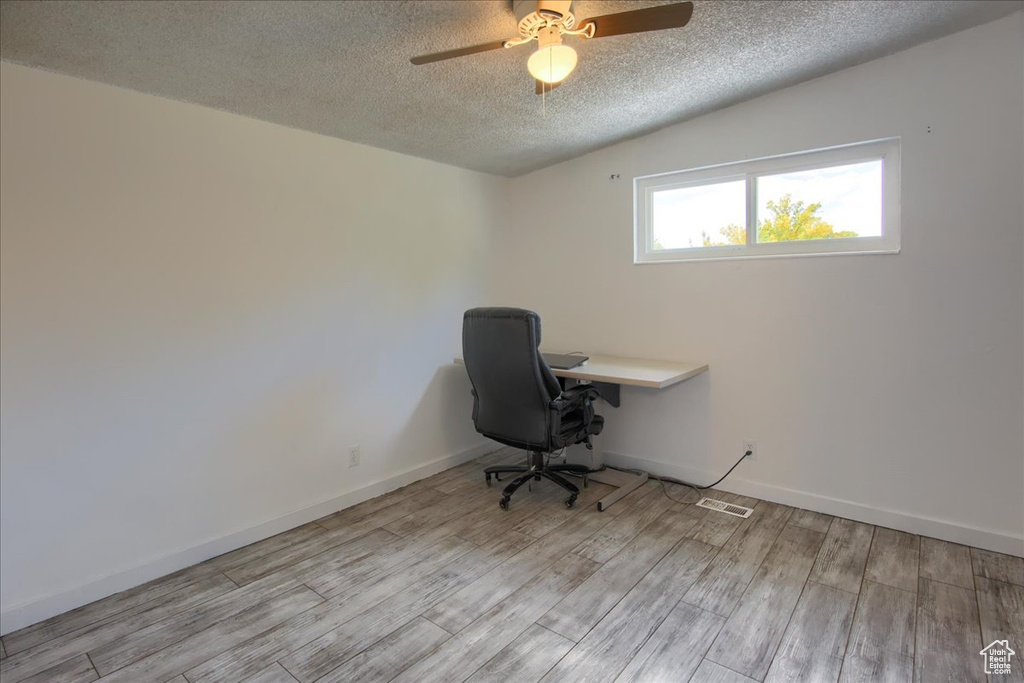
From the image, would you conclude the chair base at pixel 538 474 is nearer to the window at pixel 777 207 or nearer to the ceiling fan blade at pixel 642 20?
the window at pixel 777 207

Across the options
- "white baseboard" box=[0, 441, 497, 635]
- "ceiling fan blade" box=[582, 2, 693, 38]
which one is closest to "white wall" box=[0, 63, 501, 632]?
"white baseboard" box=[0, 441, 497, 635]

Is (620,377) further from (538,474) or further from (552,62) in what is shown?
(552,62)

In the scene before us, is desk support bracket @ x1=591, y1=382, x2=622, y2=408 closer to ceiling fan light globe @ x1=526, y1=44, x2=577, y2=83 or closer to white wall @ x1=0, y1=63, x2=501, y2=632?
white wall @ x1=0, y1=63, x2=501, y2=632

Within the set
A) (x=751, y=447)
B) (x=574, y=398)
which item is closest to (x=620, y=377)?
(x=574, y=398)

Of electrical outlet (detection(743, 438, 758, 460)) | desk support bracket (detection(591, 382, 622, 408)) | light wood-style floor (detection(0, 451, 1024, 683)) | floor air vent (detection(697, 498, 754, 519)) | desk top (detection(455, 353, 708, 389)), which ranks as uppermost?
desk top (detection(455, 353, 708, 389))

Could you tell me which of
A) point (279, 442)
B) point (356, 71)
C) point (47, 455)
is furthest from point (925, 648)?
point (47, 455)

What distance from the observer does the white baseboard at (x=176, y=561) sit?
1.97 meters

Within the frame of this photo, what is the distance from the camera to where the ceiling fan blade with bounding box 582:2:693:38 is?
1603 mm

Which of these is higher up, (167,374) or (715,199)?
(715,199)

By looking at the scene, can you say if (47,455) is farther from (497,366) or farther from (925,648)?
(925,648)

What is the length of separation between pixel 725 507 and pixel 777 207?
173 centimetres

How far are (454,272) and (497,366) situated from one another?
3.52 ft

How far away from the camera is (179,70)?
202cm

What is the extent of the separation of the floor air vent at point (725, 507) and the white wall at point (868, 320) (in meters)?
0.20
